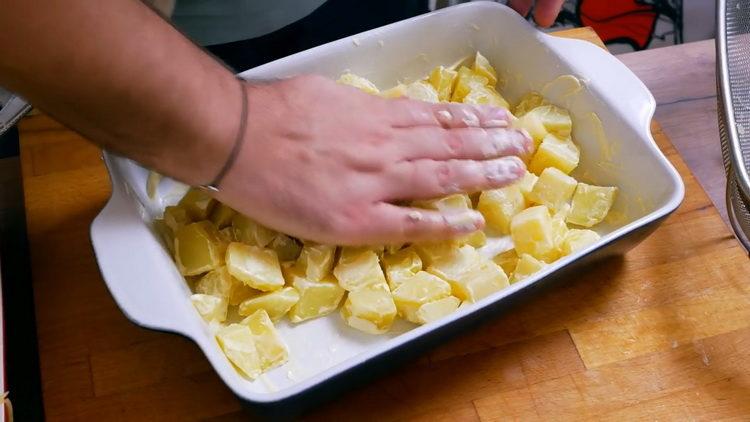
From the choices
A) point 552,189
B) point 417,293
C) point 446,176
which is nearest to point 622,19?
point 552,189

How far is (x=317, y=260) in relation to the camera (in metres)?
0.92

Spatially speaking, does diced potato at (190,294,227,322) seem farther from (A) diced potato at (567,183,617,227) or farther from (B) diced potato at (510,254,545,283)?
(A) diced potato at (567,183,617,227)

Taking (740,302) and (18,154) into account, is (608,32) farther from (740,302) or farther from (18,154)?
(18,154)

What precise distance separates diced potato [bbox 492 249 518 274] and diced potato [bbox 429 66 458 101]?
28 centimetres

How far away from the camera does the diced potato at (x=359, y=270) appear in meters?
0.91

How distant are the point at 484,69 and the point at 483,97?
6 centimetres

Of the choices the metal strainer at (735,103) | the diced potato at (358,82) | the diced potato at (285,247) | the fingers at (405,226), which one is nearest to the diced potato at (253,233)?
the diced potato at (285,247)

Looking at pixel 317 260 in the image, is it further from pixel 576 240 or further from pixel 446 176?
pixel 576 240

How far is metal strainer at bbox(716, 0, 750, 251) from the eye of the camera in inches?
41.6

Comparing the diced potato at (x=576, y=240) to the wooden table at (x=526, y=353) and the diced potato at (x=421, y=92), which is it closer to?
the wooden table at (x=526, y=353)

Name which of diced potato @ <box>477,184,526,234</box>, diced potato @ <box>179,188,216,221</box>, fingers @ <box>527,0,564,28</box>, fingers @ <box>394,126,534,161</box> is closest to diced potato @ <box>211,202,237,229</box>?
diced potato @ <box>179,188,216,221</box>

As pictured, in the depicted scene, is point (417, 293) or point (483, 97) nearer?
point (417, 293)

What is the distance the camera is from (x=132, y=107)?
768 mm

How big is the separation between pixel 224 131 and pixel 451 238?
12.1 inches
